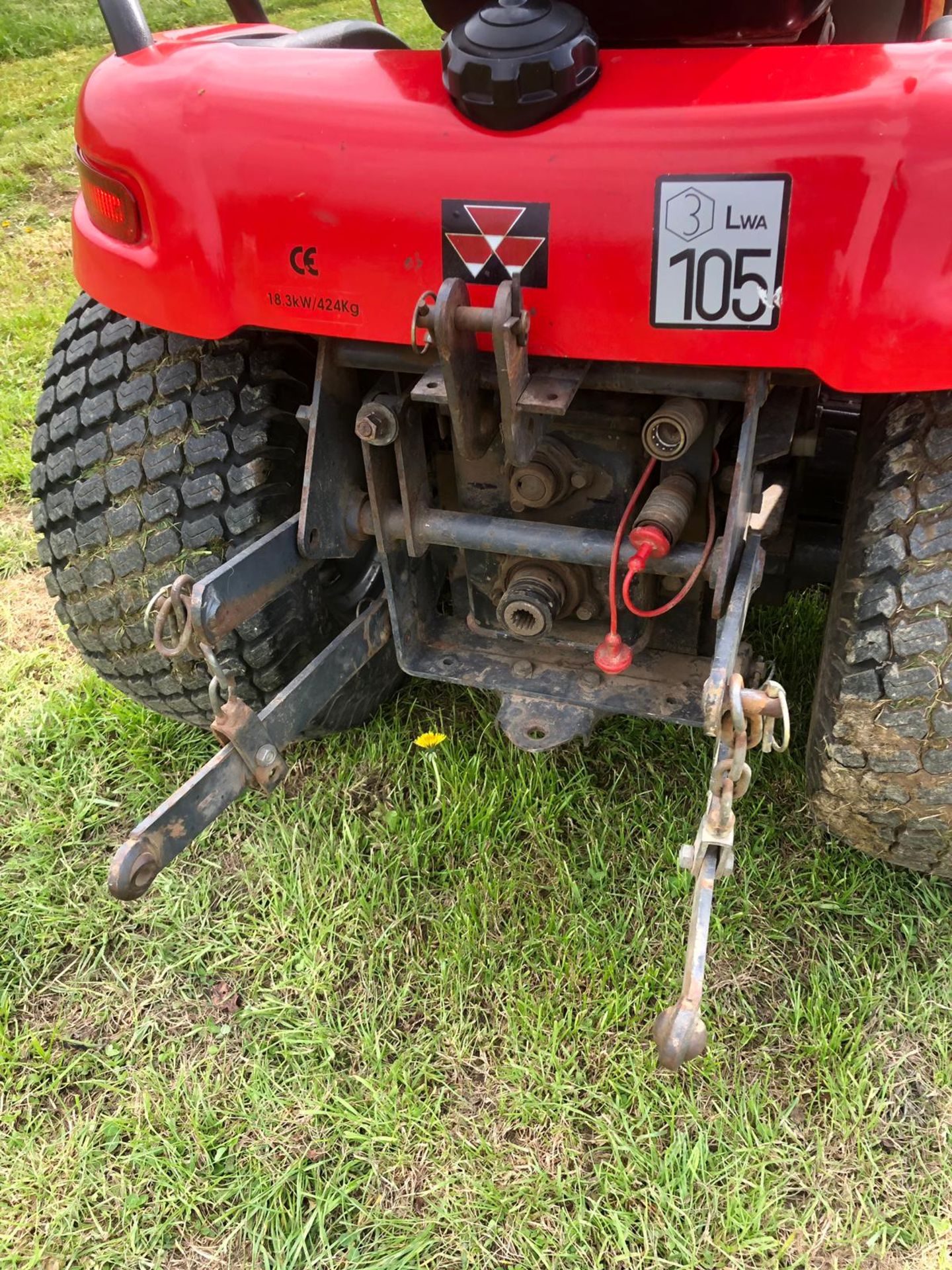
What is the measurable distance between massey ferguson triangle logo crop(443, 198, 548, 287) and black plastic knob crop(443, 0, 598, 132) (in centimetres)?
11

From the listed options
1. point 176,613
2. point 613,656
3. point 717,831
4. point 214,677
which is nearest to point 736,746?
point 717,831

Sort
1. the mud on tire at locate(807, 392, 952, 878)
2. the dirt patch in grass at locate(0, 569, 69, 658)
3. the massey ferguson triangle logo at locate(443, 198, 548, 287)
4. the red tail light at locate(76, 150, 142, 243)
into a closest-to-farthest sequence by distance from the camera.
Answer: the massey ferguson triangle logo at locate(443, 198, 548, 287) → the mud on tire at locate(807, 392, 952, 878) → the red tail light at locate(76, 150, 142, 243) → the dirt patch in grass at locate(0, 569, 69, 658)

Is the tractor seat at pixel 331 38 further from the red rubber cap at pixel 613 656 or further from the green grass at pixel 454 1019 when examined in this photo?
the green grass at pixel 454 1019

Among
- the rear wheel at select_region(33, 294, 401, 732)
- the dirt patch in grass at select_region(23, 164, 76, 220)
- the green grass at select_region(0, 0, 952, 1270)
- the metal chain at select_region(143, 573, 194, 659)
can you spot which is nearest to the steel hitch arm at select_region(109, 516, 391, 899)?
the metal chain at select_region(143, 573, 194, 659)

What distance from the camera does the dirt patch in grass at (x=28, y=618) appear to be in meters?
2.87

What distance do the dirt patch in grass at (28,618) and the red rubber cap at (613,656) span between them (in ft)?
5.74

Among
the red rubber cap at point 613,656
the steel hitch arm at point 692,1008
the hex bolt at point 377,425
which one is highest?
the hex bolt at point 377,425

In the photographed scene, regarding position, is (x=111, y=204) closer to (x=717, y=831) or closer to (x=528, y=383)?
A: (x=528, y=383)

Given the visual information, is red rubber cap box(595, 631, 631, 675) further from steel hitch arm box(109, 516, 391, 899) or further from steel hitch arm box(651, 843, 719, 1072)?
steel hitch arm box(109, 516, 391, 899)

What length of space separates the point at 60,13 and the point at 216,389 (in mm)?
9648

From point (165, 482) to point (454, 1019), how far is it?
1.12m

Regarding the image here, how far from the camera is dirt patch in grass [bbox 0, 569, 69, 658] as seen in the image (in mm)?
2869

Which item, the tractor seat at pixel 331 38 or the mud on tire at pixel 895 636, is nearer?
the mud on tire at pixel 895 636

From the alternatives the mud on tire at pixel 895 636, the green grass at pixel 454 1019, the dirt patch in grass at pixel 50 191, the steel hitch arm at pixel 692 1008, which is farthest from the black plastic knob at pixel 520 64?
the dirt patch in grass at pixel 50 191
